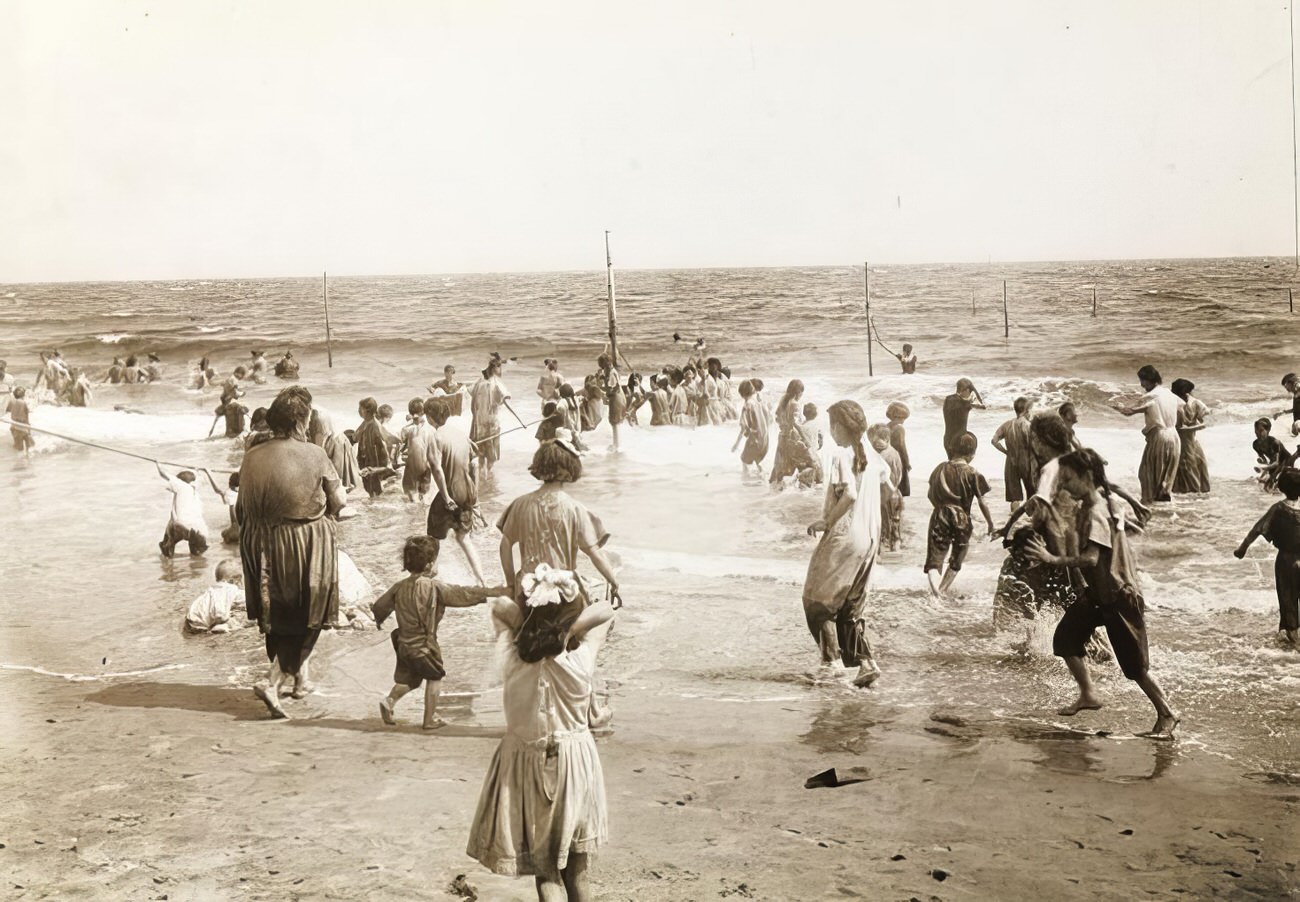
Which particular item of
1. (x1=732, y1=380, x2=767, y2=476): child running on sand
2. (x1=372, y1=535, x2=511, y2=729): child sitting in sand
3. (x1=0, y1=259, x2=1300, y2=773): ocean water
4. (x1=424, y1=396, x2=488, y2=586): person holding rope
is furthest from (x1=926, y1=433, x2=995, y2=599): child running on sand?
(x1=372, y1=535, x2=511, y2=729): child sitting in sand

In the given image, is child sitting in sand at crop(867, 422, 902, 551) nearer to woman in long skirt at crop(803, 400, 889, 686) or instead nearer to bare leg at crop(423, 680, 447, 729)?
woman in long skirt at crop(803, 400, 889, 686)

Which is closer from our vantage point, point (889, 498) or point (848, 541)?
point (848, 541)

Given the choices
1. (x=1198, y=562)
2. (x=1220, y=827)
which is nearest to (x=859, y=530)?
(x=1220, y=827)

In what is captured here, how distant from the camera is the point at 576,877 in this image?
3.16m

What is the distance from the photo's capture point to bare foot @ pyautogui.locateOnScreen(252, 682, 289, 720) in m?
4.90

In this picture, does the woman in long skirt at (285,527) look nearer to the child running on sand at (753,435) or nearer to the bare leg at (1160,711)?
the bare leg at (1160,711)

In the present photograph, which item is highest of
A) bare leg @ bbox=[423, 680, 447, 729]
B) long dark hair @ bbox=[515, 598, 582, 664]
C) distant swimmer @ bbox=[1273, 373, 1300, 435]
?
distant swimmer @ bbox=[1273, 373, 1300, 435]

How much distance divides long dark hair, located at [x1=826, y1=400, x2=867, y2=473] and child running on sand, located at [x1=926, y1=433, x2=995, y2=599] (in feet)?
4.84

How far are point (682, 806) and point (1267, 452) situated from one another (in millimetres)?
5456

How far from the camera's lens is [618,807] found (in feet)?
13.3

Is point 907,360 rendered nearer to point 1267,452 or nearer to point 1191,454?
point 1191,454

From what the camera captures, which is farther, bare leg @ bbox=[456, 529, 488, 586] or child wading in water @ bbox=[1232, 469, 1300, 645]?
bare leg @ bbox=[456, 529, 488, 586]

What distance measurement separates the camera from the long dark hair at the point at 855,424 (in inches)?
202

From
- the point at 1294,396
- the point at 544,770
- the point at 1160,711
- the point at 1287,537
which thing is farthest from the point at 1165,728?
the point at 1294,396
